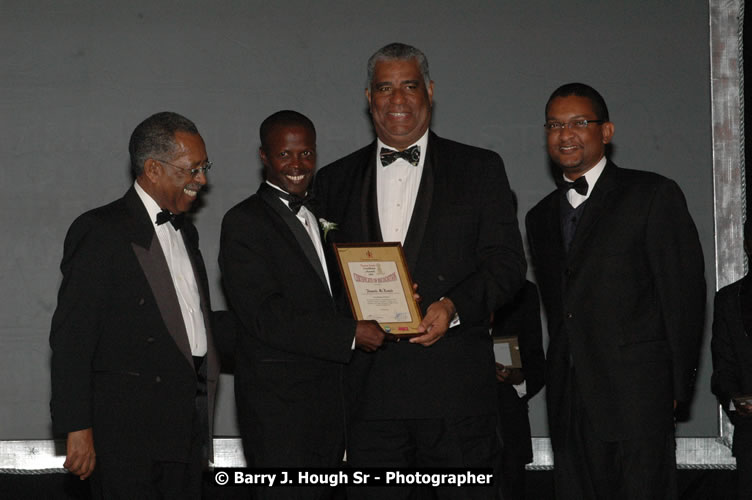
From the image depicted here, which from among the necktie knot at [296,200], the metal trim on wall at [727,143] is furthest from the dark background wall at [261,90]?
the necktie knot at [296,200]

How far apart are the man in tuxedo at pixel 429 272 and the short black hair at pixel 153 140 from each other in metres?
0.77

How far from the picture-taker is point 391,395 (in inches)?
134

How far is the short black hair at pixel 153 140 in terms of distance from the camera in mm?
3789

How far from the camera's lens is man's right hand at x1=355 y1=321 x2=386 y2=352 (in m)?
3.39

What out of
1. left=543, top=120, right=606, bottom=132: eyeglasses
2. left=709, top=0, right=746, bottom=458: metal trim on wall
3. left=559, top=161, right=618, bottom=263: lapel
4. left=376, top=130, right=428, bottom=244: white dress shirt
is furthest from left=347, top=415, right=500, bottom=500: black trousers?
left=709, top=0, right=746, bottom=458: metal trim on wall

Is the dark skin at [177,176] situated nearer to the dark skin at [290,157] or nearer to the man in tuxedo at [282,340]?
the man in tuxedo at [282,340]

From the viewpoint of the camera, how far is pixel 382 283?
3377mm

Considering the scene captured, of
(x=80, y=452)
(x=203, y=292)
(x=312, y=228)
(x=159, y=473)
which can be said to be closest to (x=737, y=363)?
(x=312, y=228)

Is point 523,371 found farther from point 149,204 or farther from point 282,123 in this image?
point 149,204

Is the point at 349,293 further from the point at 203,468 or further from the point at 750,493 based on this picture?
the point at 750,493

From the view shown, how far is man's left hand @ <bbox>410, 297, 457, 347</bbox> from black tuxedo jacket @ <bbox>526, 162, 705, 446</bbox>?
0.79m

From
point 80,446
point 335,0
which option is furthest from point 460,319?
point 335,0

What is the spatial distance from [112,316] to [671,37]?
4.43 meters

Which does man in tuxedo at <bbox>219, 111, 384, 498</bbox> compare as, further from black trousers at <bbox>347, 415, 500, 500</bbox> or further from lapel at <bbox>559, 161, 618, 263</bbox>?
lapel at <bbox>559, 161, 618, 263</bbox>
